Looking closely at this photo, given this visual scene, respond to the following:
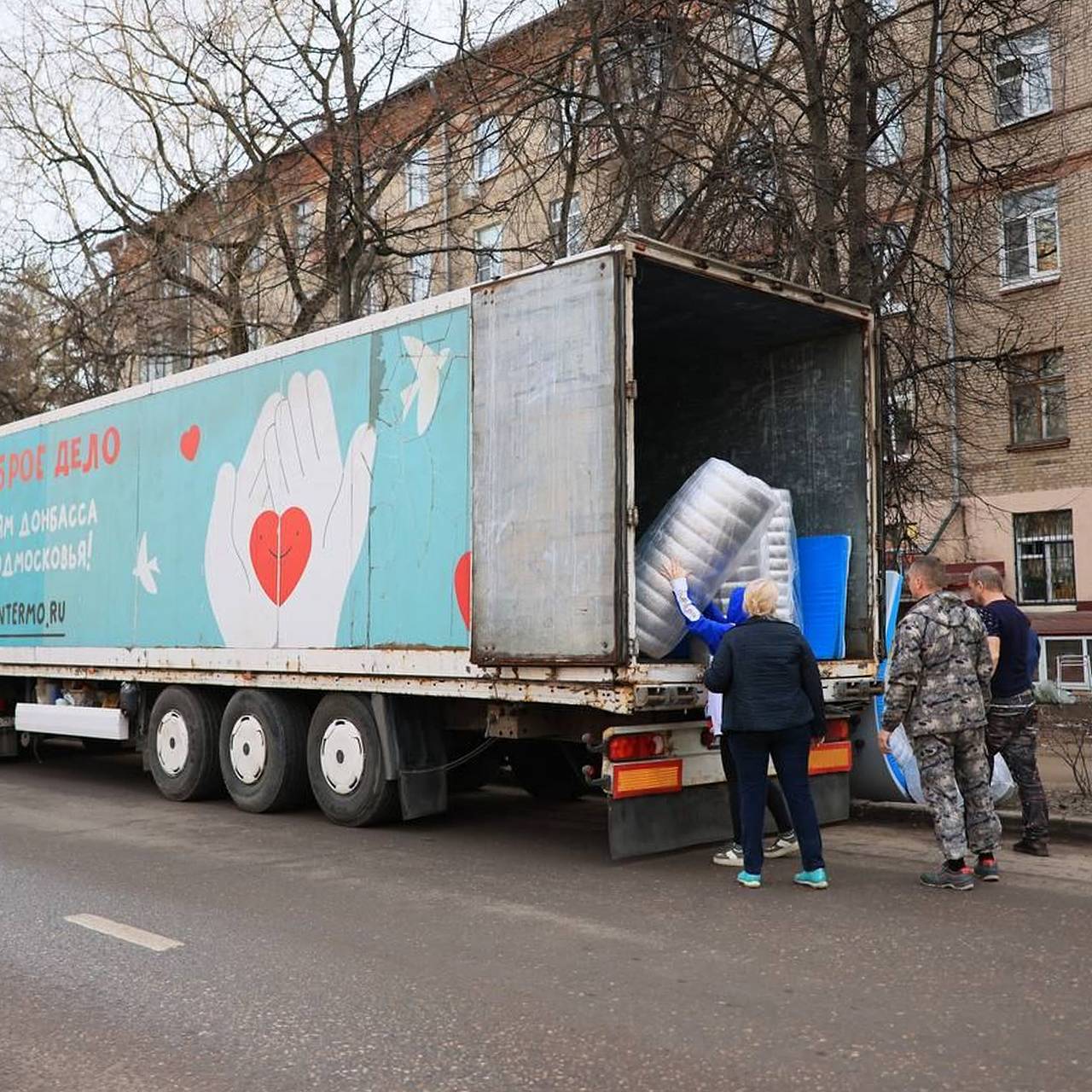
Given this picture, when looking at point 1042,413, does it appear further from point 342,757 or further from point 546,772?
point 342,757

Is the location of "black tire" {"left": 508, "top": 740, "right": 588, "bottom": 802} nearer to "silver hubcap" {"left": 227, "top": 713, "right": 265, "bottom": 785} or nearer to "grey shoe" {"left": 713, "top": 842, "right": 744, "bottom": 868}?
"silver hubcap" {"left": 227, "top": 713, "right": 265, "bottom": 785}

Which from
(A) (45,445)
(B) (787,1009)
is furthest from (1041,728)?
(A) (45,445)

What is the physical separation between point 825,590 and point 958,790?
2.07 m

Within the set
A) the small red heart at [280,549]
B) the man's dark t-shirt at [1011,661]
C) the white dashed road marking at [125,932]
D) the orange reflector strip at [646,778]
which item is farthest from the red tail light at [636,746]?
the small red heart at [280,549]

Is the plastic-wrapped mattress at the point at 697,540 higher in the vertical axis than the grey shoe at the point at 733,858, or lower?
higher

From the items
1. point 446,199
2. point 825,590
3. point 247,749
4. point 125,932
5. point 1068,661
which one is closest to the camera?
point 125,932

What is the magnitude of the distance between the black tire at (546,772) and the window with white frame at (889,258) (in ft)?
17.1

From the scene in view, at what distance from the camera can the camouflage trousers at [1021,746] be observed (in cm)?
745

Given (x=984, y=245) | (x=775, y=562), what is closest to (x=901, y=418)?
(x=984, y=245)

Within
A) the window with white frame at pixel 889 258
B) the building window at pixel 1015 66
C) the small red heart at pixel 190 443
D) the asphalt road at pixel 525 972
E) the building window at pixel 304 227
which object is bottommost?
the asphalt road at pixel 525 972

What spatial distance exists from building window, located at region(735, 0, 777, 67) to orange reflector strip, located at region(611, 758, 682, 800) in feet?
22.8

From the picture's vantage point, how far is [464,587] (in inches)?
297

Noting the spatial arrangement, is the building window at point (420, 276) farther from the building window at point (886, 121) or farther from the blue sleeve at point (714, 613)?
the blue sleeve at point (714, 613)

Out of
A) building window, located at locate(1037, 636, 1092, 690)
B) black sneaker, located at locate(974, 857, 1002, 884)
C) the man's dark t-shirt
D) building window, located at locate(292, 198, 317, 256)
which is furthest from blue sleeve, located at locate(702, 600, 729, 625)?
building window, located at locate(1037, 636, 1092, 690)
